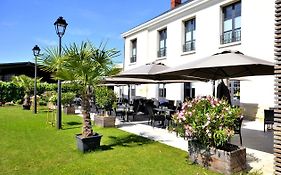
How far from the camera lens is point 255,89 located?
1452 centimetres

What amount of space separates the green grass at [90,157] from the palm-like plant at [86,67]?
958mm

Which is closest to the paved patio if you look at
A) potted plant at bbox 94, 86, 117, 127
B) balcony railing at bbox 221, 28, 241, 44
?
potted plant at bbox 94, 86, 117, 127

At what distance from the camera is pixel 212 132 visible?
559 centimetres

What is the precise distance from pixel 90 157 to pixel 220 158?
3.23 metres

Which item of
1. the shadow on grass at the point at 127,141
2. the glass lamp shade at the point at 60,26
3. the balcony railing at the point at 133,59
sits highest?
the balcony railing at the point at 133,59

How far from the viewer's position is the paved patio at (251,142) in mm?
6033

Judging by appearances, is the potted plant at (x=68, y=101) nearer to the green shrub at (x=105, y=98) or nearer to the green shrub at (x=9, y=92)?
the green shrub at (x=105, y=98)

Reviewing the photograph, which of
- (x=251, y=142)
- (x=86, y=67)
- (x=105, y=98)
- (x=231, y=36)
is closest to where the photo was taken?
(x=86, y=67)

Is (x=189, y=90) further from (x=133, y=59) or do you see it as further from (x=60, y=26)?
(x=60, y=26)

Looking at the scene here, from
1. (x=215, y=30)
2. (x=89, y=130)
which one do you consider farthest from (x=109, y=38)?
(x=215, y=30)

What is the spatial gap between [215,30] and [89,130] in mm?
13141

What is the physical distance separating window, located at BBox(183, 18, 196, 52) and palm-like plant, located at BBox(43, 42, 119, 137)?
13061 millimetres

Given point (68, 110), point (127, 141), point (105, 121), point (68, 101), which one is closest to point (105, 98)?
point (105, 121)

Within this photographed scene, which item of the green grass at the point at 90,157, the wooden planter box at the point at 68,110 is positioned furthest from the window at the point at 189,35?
the green grass at the point at 90,157
